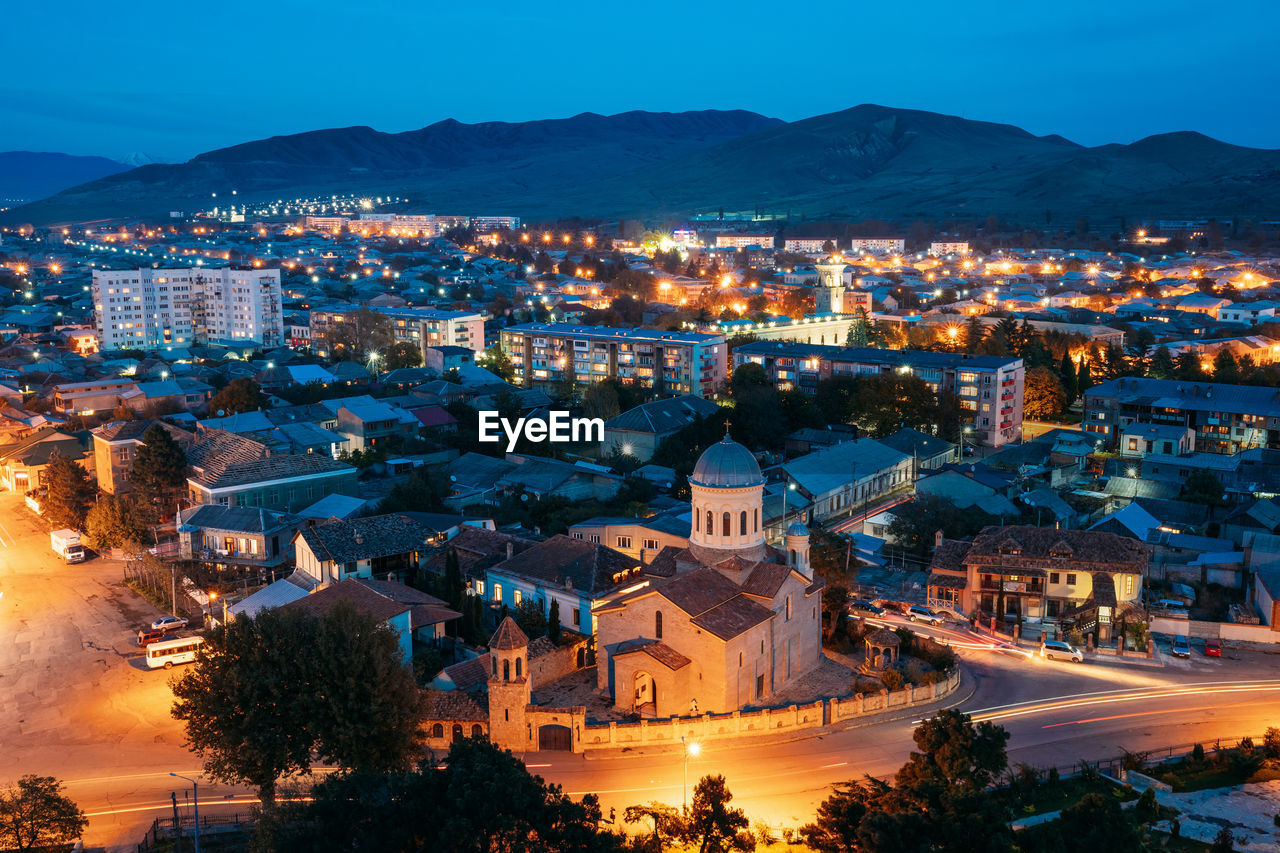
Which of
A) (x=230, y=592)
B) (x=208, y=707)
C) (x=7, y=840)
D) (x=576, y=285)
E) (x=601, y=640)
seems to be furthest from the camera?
(x=576, y=285)

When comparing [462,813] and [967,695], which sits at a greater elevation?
[462,813]

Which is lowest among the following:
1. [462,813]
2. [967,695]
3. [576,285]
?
[967,695]

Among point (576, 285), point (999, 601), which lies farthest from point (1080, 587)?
point (576, 285)

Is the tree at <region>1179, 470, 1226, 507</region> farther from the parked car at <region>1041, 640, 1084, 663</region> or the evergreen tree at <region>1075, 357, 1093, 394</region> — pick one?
the evergreen tree at <region>1075, 357, 1093, 394</region>

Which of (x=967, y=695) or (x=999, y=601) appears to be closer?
(x=967, y=695)

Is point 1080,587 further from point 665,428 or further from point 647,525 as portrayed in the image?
point 665,428
